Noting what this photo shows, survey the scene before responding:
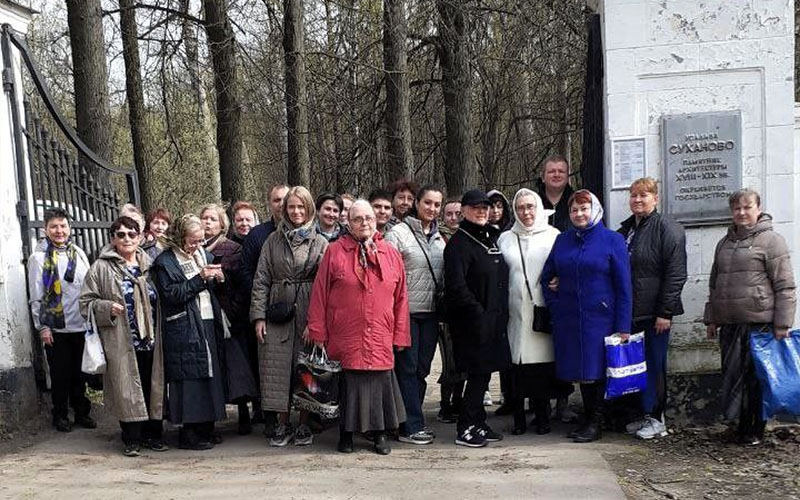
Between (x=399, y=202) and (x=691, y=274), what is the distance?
2.27 m

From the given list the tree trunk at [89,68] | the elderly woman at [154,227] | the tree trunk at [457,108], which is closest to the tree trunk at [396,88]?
the tree trunk at [457,108]

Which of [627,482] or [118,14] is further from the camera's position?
[118,14]

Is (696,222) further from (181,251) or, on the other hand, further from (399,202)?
(181,251)

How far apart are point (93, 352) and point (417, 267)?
89.4 inches

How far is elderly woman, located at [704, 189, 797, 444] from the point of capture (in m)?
5.31

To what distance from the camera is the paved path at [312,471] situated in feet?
15.8

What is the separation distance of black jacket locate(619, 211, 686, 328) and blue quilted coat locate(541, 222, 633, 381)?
0.17 metres

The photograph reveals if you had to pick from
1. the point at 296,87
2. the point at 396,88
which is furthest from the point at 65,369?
the point at 396,88

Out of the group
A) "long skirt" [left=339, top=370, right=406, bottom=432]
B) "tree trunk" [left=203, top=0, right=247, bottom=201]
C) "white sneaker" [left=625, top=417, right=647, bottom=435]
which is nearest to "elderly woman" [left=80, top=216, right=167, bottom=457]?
"long skirt" [left=339, top=370, right=406, bottom=432]

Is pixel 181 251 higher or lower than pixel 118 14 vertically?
lower

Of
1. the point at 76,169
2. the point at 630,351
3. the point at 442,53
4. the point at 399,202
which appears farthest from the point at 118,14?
the point at 630,351

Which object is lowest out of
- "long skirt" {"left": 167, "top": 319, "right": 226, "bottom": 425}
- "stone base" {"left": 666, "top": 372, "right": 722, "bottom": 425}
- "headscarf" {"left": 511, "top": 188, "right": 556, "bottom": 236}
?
"stone base" {"left": 666, "top": 372, "right": 722, "bottom": 425}

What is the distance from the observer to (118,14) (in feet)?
46.7

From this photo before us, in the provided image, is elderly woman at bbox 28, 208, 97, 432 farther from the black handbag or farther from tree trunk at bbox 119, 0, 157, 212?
tree trunk at bbox 119, 0, 157, 212
